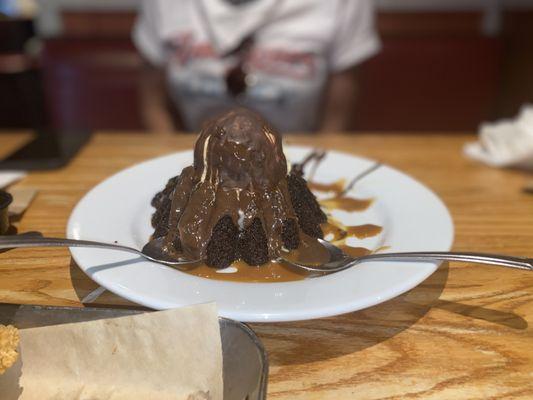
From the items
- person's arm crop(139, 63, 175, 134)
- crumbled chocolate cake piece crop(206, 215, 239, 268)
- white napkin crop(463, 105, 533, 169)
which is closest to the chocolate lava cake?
crumbled chocolate cake piece crop(206, 215, 239, 268)

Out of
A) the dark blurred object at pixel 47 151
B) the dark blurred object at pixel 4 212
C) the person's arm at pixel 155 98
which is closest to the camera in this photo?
the dark blurred object at pixel 4 212

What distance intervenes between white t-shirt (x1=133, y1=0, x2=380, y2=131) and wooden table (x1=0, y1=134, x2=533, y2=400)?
3.86 feet

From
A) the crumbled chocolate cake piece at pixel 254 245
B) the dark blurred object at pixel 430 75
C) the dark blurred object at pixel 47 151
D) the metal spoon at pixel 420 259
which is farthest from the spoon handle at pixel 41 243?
the dark blurred object at pixel 430 75

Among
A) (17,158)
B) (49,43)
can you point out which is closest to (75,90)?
(49,43)

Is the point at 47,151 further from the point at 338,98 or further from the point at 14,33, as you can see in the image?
the point at 14,33

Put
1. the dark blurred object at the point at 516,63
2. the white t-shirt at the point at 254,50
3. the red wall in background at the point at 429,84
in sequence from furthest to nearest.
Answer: the red wall in background at the point at 429,84
the dark blurred object at the point at 516,63
the white t-shirt at the point at 254,50

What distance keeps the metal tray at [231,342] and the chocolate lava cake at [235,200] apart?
290 mm

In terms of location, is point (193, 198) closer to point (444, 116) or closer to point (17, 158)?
point (17, 158)

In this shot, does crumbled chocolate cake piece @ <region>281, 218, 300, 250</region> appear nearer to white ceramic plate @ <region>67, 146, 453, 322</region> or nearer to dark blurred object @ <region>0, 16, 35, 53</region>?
white ceramic plate @ <region>67, 146, 453, 322</region>

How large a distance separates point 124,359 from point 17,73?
3679 millimetres

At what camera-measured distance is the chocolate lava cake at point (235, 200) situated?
43.5 inches

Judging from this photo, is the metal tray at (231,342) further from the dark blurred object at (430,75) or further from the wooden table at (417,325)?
the dark blurred object at (430,75)

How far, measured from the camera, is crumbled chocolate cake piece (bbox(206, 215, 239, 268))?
1087 mm

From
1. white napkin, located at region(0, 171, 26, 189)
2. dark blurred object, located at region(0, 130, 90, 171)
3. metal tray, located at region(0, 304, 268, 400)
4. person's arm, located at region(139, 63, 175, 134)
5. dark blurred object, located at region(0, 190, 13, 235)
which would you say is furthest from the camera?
person's arm, located at region(139, 63, 175, 134)
